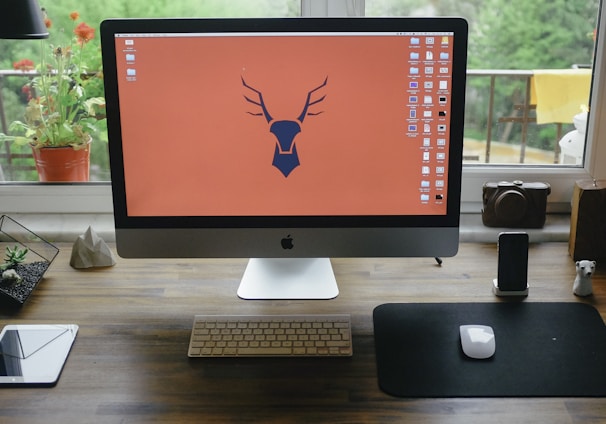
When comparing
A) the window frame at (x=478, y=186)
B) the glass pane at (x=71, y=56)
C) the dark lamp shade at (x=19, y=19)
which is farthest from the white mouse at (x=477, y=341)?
the dark lamp shade at (x=19, y=19)

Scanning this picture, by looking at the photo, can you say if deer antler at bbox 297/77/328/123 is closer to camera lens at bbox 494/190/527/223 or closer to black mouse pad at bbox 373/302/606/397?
black mouse pad at bbox 373/302/606/397

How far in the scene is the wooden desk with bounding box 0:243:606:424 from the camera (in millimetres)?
1152

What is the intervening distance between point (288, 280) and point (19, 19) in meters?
0.80

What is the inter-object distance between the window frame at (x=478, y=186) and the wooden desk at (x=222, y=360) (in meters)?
0.22

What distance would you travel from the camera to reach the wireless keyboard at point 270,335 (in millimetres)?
1309

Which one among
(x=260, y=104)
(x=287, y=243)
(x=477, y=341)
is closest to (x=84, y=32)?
(x=260, y=104)

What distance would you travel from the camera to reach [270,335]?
53.2 inches

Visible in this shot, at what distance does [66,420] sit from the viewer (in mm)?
1140

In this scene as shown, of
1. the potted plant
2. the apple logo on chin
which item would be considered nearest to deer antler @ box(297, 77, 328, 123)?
the apple logo on chin

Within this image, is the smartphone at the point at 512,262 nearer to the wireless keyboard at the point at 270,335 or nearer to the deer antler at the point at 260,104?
the wireless keyboard at the point at 270,335

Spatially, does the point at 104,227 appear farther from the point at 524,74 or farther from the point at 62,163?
the point at 524,74

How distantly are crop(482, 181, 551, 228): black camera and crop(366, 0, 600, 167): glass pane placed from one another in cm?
21

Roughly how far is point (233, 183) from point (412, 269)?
474mm

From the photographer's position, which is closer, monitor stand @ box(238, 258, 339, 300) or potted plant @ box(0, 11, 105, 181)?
monitor stand @ box(238, 258, 339, 300)
